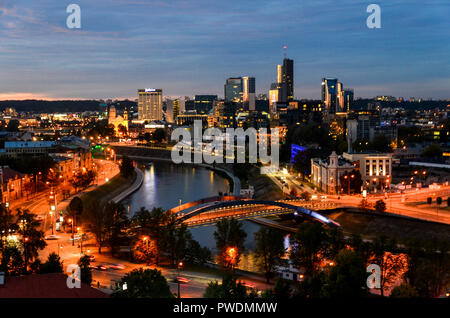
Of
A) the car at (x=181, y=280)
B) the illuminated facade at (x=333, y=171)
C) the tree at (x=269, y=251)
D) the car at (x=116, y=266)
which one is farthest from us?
the illuminated facade at (x=333, y=171)

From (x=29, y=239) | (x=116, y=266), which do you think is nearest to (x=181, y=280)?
(x=116, y=266)

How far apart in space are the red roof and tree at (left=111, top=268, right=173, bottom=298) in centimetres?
83

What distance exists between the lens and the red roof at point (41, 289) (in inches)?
309

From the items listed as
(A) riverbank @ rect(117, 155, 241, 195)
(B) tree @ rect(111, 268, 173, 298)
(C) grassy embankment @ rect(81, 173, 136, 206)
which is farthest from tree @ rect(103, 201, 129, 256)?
(A) riverbank @ rect(117, 155, 241, 195)

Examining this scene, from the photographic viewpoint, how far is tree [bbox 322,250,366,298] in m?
9.64

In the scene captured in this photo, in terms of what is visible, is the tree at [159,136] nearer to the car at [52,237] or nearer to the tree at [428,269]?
the car at [52,237]

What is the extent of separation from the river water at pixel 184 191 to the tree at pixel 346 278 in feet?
12.9

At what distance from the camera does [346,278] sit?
1005 cm

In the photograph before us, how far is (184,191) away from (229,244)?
46.7 ft

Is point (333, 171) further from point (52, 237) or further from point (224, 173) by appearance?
point (224, 173)

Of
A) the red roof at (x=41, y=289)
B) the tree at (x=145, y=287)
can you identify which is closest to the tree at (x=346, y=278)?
the tree at (x=145, y=287)

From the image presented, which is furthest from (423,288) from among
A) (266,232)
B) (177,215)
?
(177,215)

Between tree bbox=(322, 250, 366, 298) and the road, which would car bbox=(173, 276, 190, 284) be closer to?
the road
